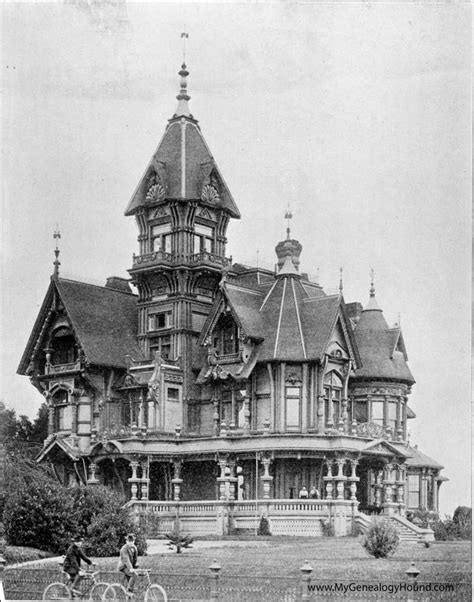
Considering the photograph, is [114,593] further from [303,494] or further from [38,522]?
[303,494]

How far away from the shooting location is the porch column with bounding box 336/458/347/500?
41656mm

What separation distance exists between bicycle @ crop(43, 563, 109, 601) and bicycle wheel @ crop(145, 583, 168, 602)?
3.14ft

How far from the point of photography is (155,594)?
2495 cm

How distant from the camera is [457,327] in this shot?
2775 centimetres

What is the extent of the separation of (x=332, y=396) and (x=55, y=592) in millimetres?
21485

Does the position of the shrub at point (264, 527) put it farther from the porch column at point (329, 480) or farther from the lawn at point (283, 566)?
the porch column at point (329, 480)

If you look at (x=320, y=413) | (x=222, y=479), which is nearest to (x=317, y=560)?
(x=222, y=479)

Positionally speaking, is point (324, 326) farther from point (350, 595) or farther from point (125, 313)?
point (350, 595)

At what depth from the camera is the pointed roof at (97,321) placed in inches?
1838

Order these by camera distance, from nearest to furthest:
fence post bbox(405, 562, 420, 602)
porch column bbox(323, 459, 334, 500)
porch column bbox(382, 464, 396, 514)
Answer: fence post bbox(405, 562, 420, 602), porch column bbox(323, 459, 334, 500), porch column bbox(382, 464, 396, 514)

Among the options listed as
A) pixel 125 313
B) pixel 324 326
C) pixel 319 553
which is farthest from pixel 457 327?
pixel 125 313

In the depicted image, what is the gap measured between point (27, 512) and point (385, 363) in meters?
20.7

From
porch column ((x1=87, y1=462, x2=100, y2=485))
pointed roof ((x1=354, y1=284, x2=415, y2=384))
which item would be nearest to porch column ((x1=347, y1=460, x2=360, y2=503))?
pointed roof ((x1=354, y1=284, x2=415, y2=384))

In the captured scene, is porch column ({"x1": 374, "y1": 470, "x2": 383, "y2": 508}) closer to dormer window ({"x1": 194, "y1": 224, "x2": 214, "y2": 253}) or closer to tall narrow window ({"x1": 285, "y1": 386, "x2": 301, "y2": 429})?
tall narrow window ({"x1": 285, "y1": 386, "x2": 301, "y2": 429})
